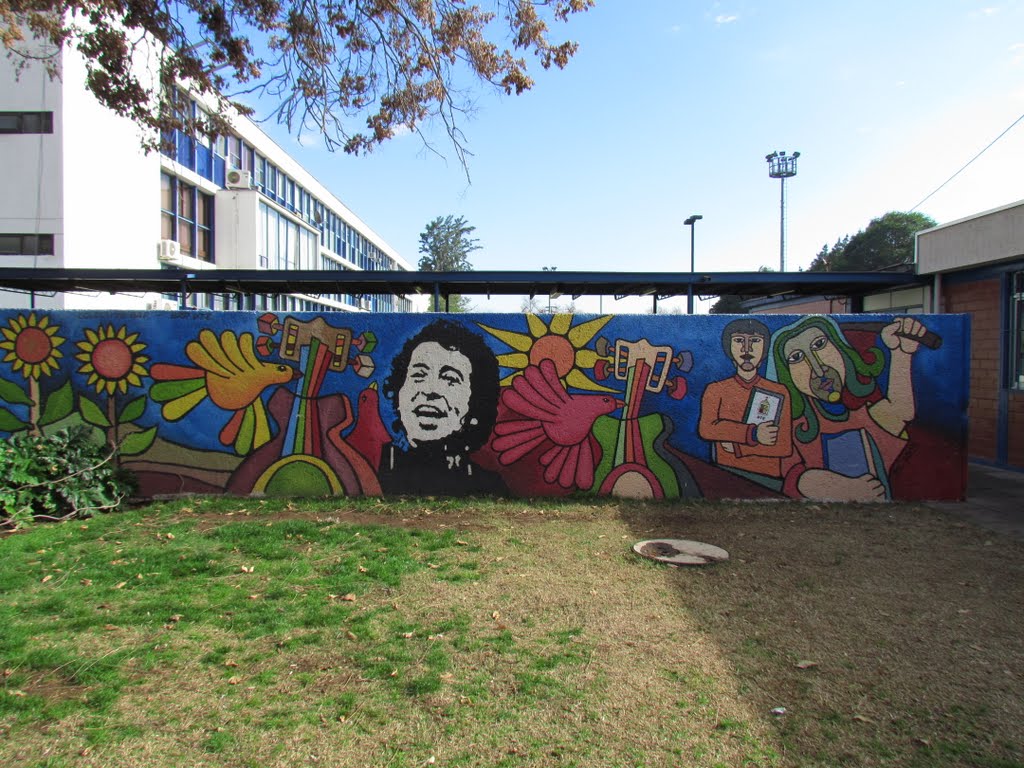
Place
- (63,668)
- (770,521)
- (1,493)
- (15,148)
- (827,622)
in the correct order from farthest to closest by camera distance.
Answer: (15,148)
(770,521)
(1,493)
(827,622)
(63,668)

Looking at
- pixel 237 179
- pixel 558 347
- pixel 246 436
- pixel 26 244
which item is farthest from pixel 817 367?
pixel 237 179

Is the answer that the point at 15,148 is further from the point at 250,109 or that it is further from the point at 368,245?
the point at 368,245

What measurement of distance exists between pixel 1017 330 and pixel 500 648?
985 cm

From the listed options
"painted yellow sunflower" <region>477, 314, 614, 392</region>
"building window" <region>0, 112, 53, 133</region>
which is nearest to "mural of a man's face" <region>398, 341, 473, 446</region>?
"painted yellow sunflower" <region>477, 314, 614, 392</region>

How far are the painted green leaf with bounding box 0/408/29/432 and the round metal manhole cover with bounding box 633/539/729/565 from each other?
265 inches

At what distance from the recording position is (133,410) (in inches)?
281

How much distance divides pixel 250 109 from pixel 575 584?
622cm

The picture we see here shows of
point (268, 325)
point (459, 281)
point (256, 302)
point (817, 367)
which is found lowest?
point (817, 367)

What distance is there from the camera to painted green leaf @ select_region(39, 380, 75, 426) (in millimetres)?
7121

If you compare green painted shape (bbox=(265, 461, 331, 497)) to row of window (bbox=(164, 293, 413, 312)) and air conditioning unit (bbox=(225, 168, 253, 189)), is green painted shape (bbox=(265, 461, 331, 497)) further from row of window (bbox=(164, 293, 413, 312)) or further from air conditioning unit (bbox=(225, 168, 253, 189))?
air conditioning unit (bbox=(225, 168, 253, 189))

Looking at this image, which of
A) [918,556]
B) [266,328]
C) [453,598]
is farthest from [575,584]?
[266,328]

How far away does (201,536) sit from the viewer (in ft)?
18.6

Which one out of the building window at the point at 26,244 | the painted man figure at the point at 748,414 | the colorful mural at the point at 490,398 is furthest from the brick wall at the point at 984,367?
the building window at the point at 26,244

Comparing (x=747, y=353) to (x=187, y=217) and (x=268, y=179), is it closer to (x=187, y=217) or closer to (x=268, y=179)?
(x=187, y=217)
